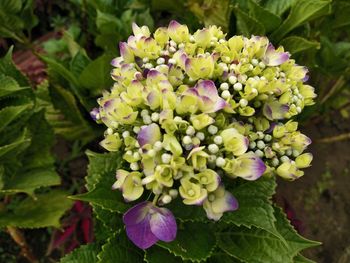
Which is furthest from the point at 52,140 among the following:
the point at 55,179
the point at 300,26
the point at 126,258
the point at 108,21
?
the point at 300,26

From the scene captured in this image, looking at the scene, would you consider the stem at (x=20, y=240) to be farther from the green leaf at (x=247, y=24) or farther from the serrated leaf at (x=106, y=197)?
the green leaf at (x=247, y=24)

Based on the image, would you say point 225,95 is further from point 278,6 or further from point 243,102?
point 278,6

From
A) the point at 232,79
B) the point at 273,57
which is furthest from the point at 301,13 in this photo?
the point at 232,79

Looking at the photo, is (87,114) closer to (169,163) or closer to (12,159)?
(12,159)

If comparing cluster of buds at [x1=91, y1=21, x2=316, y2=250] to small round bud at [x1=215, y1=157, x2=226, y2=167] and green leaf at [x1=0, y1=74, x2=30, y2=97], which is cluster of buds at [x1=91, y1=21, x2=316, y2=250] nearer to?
small round bud at [x1=215, y1=157, x2=226, y2=167]

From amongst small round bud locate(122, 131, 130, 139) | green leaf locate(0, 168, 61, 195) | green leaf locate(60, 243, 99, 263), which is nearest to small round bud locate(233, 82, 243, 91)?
small round bud locate(122, 131, 130, 139)

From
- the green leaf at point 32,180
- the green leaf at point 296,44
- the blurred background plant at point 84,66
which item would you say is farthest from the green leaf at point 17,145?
the green leaf at point 296,44

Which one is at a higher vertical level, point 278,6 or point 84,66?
point 278,6
